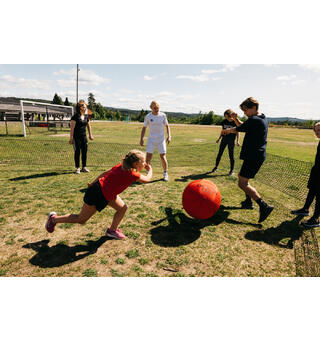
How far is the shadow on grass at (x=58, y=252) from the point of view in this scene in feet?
10.8

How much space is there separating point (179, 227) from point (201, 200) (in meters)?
0.71

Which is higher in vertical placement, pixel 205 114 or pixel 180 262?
pixel 205 114

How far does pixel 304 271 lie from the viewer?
3.28 metres

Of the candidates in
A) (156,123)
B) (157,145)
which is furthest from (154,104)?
(157,145)

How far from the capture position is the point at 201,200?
427cm

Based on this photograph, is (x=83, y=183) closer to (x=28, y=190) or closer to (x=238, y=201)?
(x=28, y=190)

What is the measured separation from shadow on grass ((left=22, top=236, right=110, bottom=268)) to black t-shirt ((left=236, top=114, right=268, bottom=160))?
3.43 m

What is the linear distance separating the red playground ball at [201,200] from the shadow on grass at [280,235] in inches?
33.9

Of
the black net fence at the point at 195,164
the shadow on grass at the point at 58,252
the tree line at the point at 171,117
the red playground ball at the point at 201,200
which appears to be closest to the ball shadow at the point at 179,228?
the red playground ball at the point at 201,200

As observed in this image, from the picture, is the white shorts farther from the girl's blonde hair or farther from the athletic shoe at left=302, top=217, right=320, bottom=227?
the athletic shoe at left=302, top=217, right=320, bottom=227

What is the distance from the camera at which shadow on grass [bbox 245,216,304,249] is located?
3.98m

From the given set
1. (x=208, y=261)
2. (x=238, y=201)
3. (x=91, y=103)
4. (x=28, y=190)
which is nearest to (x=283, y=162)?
(x=238, y=201)

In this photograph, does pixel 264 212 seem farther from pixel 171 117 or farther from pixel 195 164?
pixel 171 117

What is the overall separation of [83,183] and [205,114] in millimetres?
83378
